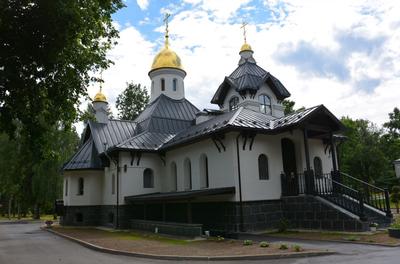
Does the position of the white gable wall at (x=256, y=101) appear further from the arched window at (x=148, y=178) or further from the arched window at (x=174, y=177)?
the arched window at (x=148, y=178)

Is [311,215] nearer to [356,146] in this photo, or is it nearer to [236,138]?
[236,138]

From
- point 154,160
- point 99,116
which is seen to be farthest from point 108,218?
point 99,116

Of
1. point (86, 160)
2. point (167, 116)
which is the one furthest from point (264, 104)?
point (86, 160)

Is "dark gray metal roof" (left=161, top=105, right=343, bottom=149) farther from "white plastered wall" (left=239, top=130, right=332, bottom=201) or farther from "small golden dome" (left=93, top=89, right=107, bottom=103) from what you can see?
"small golden dome" (left=93, top=89, right=107, bottom=103)

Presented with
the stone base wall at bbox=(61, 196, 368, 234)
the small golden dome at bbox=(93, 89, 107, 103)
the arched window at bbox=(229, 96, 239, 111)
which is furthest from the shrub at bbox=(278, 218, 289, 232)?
the small golden dome at bbox=(93, 89, 107, 103)

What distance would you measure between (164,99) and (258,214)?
14.5 meters

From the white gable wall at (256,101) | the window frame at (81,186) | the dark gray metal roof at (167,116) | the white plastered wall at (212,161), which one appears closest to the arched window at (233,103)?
the white gable wall at (256,101)

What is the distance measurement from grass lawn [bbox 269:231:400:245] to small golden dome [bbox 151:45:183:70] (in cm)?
1797

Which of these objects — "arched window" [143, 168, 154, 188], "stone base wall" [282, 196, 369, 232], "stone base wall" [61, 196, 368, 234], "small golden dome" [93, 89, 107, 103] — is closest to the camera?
"stone base wall" [282, 196, 369, 232]

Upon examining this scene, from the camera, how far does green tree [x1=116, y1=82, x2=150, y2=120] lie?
45000 mm

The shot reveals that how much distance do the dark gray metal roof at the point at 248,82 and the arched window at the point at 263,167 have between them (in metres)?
7.88

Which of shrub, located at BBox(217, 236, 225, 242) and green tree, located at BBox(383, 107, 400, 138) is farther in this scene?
green tree, located at BBox(383, 107, 400, 138)

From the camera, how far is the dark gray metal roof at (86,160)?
24.5m

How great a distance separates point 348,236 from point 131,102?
36075 mm
